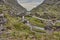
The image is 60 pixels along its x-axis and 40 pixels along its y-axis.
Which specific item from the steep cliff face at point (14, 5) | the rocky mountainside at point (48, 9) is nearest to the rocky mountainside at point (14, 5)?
the steep cliff face at point (14, 5)

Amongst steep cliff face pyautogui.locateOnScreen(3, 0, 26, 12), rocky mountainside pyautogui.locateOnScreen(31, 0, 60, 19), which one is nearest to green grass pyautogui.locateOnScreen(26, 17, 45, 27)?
rocky mountainside pyautogui.locateOnScreen(31, 0, 60, 19)

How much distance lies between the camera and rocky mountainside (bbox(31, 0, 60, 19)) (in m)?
7.41

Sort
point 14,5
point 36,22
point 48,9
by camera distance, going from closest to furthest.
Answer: point 36,22, point 48,9, point 14,5

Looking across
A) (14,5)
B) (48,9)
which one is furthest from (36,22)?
(14,5)

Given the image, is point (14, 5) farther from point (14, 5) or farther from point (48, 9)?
point (48, 9)

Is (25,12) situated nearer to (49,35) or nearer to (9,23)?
(9,23)

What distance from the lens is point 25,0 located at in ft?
23.9

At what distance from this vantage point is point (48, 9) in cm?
796

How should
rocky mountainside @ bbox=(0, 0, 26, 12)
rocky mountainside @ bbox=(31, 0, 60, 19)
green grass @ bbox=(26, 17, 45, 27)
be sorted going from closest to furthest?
green grass @ bbox=(26, 17, 45, 27), rocky mountainside @ bbox=(31, 0, 60, 19), rocky mountainside @ bbox=(0, 0, 26, 12)

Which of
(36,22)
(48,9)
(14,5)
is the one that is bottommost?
(36,22)

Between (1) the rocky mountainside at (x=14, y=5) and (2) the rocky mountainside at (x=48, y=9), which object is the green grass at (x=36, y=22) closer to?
(2) the rocky mountainside at (x=48, y=9)

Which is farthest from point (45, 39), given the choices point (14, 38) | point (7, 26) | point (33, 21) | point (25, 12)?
point (25, 12)

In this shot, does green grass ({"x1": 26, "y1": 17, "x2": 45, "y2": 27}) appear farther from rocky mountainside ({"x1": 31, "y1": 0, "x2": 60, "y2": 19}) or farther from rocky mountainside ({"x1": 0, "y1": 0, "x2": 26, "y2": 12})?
rocky mountainside ({"x1": 0, "y1": 0, "x2": 26, "y2": 12})

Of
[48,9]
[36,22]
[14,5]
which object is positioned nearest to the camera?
[36,22]
